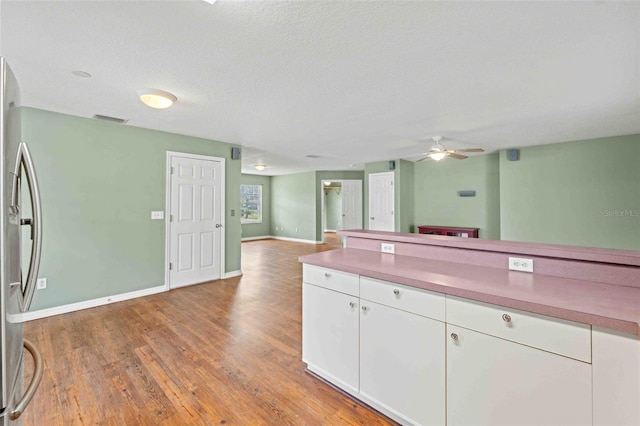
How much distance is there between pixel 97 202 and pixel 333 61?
11.3 feet

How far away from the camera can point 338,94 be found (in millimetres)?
2826

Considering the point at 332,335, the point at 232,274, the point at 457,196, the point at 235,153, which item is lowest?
the point at 232,274

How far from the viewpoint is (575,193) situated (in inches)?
196

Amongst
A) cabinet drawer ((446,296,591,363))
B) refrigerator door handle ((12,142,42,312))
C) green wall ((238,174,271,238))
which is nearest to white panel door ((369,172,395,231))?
green wall ((238,174,271,238))

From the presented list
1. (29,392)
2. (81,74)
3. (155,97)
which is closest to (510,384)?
(29,392)

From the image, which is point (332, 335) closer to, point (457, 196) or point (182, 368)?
point (182, 368)

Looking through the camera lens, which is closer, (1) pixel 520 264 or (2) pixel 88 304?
(1) pixel 520 264

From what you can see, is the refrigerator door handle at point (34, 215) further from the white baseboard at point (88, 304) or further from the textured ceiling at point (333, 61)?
the white baseboard at point (88, 304)

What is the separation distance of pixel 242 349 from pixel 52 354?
5.33 feet

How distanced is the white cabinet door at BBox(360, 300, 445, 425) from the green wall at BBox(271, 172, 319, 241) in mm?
7480

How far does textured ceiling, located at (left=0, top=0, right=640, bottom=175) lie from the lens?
5.43 ft

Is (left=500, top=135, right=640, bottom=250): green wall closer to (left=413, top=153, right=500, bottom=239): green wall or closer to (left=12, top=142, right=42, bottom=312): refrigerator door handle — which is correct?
(left=413, top=153, right=500, bottom=239): green wall

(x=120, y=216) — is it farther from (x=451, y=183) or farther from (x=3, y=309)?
(x=451, y=183)

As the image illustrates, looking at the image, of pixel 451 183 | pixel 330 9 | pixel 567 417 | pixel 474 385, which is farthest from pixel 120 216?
pixel 451 183
